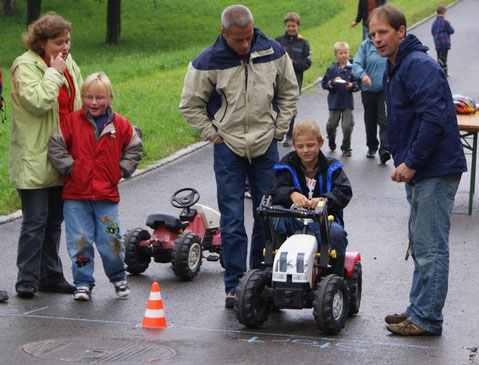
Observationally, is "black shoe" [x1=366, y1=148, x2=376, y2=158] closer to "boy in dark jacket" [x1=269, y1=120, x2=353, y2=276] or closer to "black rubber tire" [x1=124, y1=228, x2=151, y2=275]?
"black rubber tire" [x1=124, y1=228, x2=151, y2=275]

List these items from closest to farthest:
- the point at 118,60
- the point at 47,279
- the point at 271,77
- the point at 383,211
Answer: the point at 271,77 < the point at 47,279 < the point at 383,211 < the point at 118,60

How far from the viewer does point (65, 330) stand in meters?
7.05

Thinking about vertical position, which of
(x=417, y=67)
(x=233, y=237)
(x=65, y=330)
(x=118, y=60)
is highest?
(x=118, y=60)

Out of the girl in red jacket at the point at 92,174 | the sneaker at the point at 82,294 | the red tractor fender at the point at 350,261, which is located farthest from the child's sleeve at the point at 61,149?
the red tractor fender at the point at 350,261

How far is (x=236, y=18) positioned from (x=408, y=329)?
243 cm

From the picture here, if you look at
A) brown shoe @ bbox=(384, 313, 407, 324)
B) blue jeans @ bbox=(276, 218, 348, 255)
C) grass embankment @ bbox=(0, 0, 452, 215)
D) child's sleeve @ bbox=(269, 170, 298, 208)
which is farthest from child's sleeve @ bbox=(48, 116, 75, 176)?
grass embankment @ bbox=(0, 0, 452, 215)

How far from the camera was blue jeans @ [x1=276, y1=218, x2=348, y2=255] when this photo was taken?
23.7 ft

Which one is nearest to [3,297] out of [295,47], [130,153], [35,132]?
[35,132]

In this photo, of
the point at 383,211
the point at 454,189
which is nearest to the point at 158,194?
the point at 383,211

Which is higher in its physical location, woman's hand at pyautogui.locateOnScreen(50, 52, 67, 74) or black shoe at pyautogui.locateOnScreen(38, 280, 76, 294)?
woman's hand at pyautogui.locateOnScreen(50, 52, 67, 74)

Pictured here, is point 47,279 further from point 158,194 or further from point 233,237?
point 158,194

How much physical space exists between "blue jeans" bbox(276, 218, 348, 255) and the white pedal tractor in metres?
0.06

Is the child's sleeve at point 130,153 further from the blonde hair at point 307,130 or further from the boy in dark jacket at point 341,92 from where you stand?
the boy in dark jacket at point 341,92

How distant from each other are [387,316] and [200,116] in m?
1.96
